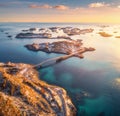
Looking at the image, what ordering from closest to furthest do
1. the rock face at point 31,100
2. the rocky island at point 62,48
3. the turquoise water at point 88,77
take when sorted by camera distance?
1. the rock face at point 31,100
2. the turquoise water at point 88,77
3. the rocky island at point 62,48

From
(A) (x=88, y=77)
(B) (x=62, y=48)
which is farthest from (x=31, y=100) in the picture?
(B) (x=62, y=48)

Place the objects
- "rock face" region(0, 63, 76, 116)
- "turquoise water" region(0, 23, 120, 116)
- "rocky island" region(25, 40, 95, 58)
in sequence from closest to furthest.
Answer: "rock face" region(0, 63, 76, 116) < "turquoise water" region(0, 23, 120, 116) < "rocky island" region(25, 40, 95, 58)

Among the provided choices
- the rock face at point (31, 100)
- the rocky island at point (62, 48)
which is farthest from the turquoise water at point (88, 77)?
the rocky island at point (62, 48)

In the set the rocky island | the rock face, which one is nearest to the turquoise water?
the rock face

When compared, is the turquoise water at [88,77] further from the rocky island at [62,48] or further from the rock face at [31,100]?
the rocky island at [62,48]

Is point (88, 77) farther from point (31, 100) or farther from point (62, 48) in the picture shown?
point (62, 48)

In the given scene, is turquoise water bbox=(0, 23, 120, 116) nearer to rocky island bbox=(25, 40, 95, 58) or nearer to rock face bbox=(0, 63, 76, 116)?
rock face bbox=(0, 63, 76, 116)

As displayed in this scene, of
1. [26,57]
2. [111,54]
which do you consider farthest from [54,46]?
[111,54]

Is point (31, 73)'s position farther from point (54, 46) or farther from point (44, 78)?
point (54, 46)
